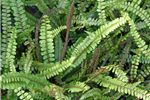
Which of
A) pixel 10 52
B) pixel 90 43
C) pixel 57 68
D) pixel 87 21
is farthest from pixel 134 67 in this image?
pixel 10 52

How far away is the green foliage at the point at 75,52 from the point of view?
2500mm

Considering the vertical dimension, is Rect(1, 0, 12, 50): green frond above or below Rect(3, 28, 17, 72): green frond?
above

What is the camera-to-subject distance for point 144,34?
3004 mm

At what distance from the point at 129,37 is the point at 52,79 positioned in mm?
760

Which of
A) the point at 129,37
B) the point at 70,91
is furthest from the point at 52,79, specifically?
the point at 129,37

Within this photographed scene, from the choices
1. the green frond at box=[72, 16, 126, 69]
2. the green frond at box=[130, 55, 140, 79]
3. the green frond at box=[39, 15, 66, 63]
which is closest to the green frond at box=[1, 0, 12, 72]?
the green frond at box=[39, 15, 66, 63]

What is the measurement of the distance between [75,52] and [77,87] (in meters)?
0.29

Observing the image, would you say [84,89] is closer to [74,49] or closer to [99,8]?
[74,49]

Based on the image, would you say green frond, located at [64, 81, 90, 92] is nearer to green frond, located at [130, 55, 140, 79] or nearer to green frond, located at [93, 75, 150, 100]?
green frond, located at [93, 75, 150, 100]

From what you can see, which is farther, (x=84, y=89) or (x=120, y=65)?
(x=120, y=65)

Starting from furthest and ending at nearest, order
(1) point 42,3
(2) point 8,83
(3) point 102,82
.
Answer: (1) point 42,3, (3) point 102,82, (2) point 8,83

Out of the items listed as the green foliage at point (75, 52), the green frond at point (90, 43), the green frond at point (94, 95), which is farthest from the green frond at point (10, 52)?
the green frond at point (94, 95)

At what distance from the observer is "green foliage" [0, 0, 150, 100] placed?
2500mm

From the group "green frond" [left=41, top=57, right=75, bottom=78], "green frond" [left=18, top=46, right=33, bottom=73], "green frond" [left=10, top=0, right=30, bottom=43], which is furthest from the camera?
"green frond" [left=10, top=0, right=30, bottom=43]
